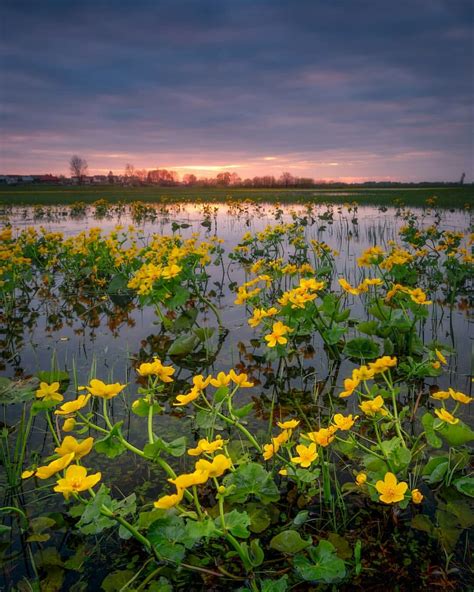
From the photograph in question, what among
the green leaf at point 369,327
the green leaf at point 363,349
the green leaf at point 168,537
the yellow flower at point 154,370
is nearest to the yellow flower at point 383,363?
the yellow flower at point 154,370

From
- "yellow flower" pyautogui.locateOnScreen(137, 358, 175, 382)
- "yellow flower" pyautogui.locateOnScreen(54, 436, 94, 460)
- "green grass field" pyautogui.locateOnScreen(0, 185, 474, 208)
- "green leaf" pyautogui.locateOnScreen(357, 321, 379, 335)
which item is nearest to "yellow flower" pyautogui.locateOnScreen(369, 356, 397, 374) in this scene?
"yellow flower" pyautogui.locateOnScreen(137, 358, 175, 382)

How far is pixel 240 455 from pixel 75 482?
87 cm

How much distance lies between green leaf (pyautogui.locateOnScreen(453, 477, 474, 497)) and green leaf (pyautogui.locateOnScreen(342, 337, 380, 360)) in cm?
148

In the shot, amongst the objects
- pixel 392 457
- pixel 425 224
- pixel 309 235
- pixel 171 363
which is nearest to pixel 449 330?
pixel 171 363

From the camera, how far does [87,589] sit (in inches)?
57.9

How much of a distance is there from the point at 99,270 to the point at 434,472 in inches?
207

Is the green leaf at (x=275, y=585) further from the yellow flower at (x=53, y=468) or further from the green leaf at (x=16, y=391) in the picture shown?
the green leaf at (x=16, y=391)

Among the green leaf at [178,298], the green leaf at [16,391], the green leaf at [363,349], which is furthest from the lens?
the green leaf at [178,298]

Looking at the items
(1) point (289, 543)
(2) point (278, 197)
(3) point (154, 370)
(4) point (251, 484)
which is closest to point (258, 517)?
(4) point (251, 484)

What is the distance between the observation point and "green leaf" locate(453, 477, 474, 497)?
5.55ft

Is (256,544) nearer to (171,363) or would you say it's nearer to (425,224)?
(171,363)

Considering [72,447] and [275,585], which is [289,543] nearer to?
[275,585]

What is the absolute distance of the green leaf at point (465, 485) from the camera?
1.69m

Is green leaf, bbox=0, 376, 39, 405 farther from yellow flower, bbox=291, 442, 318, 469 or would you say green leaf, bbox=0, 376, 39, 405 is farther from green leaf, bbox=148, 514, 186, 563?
yellow flower, bbox=291, 442, 318, 469
